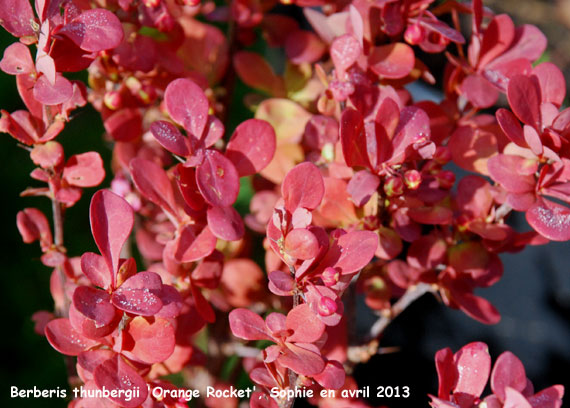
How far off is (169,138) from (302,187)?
0.11 metres

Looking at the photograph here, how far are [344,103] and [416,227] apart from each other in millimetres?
133

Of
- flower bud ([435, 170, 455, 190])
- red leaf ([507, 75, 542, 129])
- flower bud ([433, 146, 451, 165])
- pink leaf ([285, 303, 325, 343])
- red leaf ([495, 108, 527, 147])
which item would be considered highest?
red leaf ([507, 75, 542, 129])

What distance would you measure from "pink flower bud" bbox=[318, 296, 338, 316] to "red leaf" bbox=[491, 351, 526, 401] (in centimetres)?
16

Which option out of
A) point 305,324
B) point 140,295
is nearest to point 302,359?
point 305,324

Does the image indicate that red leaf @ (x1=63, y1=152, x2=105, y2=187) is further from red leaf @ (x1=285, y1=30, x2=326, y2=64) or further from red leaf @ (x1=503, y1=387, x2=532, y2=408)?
red leaf @ (x1=503, y1=387, x2=532, y2=408)

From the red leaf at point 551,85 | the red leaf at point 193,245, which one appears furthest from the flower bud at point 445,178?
the red leaf at point 193,245

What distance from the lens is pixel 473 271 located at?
0.54m

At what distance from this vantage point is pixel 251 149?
480 millimetres

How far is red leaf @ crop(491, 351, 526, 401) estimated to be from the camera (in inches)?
17.7

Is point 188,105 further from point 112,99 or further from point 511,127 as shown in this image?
point 511,127

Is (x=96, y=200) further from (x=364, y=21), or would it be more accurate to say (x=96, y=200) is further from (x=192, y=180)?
(x=364, y=21)

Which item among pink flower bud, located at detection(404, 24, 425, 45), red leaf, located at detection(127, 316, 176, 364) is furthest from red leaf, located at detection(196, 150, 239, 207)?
pink flower bud, located at detection(404, 24, 425, 45)

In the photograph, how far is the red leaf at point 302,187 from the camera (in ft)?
1.32

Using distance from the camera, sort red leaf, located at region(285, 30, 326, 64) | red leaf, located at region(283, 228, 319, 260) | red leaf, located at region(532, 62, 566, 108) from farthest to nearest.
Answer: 1. red leaf, located at region(285, 30, 326, 64)
2. red leaf, located at region(532, 62, 566, 108)
3. red leaf, located at region(283, 228, 319, 260)
